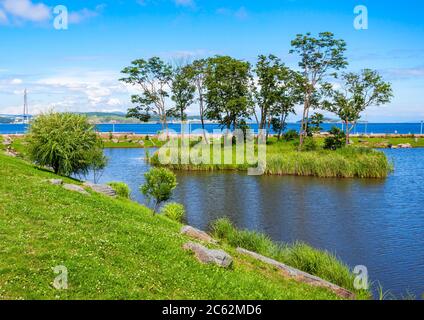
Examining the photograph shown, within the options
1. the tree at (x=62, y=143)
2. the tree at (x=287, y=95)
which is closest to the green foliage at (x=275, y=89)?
the tree at (x=287, y=95)

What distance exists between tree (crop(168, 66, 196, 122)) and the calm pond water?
26.0 metres

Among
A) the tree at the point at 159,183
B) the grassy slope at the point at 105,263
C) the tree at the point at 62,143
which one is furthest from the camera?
the tree at the point at 62,143

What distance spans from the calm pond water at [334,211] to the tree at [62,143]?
6579 millimetres

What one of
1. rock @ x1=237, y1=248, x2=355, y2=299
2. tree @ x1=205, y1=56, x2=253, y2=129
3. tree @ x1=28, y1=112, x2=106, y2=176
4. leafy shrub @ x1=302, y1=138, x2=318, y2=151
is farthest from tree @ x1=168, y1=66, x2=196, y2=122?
rock @ x1=237, y1=248, x2=355, y2=299

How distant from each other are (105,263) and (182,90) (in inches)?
2750

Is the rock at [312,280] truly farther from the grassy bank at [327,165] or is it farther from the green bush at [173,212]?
the grassy bank at [327,165]

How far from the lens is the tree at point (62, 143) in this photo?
114 ft

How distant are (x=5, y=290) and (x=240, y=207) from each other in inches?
1066
